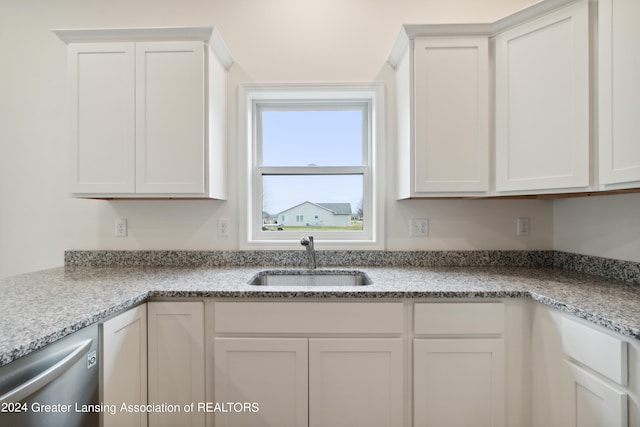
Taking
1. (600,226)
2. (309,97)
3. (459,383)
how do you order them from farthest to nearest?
(309,97) < (600,226) < (459,383)

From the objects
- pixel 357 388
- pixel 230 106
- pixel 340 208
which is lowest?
→ pixel 357 388

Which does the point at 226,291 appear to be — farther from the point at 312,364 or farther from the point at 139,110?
the point at 139,110

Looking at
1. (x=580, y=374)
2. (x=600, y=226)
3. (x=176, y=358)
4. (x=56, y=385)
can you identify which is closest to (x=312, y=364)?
(x=176, y=358)

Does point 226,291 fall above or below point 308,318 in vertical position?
above

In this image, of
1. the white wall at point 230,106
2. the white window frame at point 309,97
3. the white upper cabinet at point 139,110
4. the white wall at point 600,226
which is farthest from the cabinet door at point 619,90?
the white upper cabinet at point 139,110

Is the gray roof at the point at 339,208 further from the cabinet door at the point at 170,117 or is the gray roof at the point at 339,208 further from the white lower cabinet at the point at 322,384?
the white lower cabinet at the point at 322,384

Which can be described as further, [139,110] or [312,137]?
[312,137]

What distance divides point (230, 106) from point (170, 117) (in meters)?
0.44

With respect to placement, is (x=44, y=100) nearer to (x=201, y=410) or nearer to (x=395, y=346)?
(x=201, y=410)

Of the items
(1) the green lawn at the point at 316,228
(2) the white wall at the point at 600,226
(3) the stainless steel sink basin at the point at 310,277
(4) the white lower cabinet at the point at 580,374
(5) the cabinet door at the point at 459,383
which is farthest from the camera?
(1) the green lawn at the point at 316,228

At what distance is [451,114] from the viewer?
5.38 ft

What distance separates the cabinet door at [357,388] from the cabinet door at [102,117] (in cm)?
138

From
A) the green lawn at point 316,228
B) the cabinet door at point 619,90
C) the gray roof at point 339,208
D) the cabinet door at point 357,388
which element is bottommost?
the cabinet door at point 357,388

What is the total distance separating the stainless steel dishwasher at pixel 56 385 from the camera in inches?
31.7
